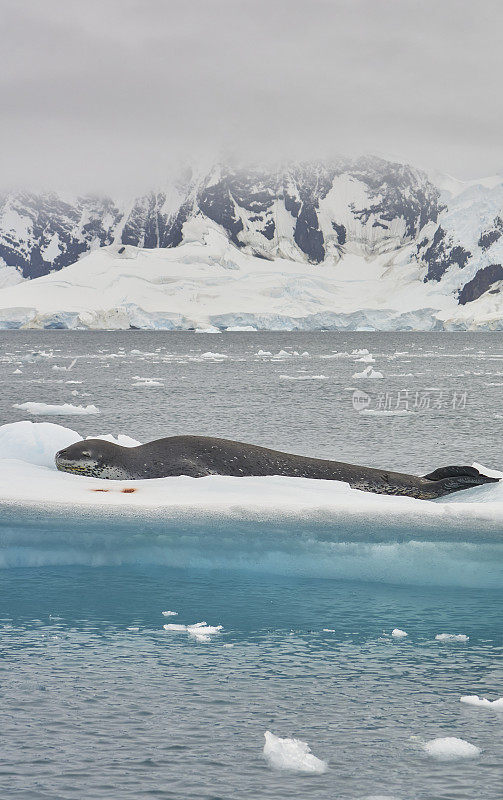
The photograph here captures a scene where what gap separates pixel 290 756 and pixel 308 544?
356 cm

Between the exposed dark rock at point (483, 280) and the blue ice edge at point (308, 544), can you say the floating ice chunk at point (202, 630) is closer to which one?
the blue ice edge at point (308, 544)

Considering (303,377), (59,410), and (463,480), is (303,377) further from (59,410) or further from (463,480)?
(463,480)

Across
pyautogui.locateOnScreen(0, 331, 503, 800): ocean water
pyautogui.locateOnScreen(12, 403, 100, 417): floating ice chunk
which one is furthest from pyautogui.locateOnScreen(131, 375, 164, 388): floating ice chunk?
pyautogui.locateOnScreen(0, 331, 503, 800): ocean water

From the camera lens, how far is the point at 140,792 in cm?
499

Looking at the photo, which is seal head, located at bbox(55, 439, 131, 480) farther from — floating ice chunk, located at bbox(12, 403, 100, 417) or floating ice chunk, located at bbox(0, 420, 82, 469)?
floating ice chunk, located at bbox(12, 403, 100, 417)

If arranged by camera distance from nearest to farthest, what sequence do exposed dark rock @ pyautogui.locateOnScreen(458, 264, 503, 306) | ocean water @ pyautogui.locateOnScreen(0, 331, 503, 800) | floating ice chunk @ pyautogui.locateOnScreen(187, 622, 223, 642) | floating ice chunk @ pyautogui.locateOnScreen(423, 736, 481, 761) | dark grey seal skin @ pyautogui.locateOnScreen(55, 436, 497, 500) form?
ocean water @ pyautogui.locateOnScreen(0, 331, 503, 800) → floating ice chunk @ pyautogui.locateOnScreen(423, 736, 481, 761) → floating ice chunk @ pyautogui.locateOnScreen(187, 622, 223, 642) → dark grey seal skin @ pyautogui.locateOnScreen(55, 436, 497, 500) → exposed dark rock @ pyautogui.locateOnScreen(458, 264, 503, 306)

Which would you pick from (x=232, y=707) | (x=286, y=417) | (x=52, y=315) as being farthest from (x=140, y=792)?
(x=52, y=315)

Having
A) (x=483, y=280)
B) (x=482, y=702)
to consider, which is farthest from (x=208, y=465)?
(x=483, y=280)

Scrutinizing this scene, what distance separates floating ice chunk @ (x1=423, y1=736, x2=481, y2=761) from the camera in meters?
5.41

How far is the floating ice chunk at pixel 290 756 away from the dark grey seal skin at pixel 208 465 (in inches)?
252

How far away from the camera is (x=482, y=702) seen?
20.2 feet

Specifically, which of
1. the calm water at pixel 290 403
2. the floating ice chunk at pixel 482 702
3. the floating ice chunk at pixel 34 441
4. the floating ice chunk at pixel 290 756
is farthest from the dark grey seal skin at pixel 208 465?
the calm water at pixel 290 403

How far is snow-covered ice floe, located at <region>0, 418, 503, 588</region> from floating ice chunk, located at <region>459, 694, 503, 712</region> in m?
2.52

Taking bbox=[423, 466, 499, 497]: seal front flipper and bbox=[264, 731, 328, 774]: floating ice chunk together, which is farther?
bbox=[423, 466, 499, 497]: seal front flipper
